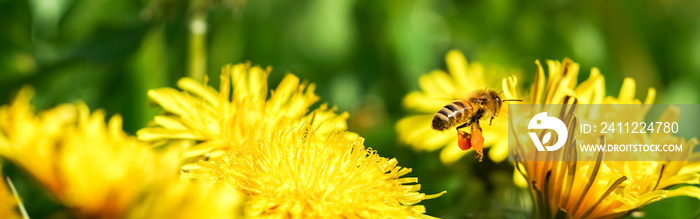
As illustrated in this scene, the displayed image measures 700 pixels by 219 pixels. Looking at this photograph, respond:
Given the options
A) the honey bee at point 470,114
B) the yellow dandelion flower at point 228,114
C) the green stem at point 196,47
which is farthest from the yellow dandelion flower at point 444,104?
the green stem at point 196,47

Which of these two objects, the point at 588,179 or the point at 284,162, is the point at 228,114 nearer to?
the point at 284,162

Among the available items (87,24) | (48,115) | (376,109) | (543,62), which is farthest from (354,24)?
(48,115)

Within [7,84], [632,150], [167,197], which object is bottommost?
[167,197]

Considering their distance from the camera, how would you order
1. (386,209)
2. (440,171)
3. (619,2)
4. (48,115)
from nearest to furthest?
(386,209) → (48,115) → (440,171) → (619,2)

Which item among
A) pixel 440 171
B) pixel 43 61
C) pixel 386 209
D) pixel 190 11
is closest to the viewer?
pixel 386 209

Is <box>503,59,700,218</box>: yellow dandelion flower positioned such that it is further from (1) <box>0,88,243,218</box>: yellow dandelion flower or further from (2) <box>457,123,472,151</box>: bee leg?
(1) <box>0,88,243,218</box>: yellow dandelion flower

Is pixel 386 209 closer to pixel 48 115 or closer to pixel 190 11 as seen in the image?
pixel 48 115

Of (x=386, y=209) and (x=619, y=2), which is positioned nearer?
(x=386, y=209)
